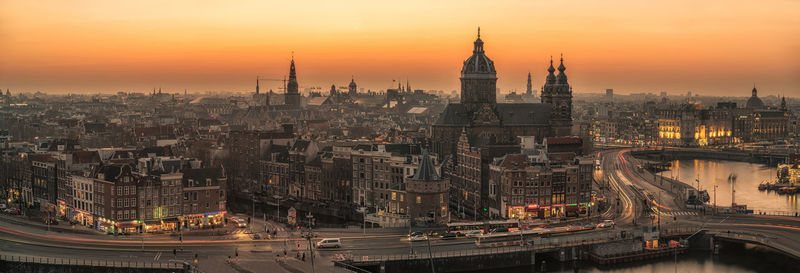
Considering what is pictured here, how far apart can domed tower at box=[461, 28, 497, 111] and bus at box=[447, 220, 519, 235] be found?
103 feet

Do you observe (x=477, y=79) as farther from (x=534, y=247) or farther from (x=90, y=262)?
(x=90, y=262)

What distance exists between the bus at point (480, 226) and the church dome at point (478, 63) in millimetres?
33069

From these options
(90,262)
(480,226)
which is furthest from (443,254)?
(90,262)

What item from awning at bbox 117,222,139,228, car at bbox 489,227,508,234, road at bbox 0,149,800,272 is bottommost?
road at bbox 0,149,800,272

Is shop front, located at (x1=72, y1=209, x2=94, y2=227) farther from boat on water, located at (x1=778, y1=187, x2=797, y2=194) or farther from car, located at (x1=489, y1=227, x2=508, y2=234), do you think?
boat on water, located at (x1=778, y1=187, x2=797, y2=194)

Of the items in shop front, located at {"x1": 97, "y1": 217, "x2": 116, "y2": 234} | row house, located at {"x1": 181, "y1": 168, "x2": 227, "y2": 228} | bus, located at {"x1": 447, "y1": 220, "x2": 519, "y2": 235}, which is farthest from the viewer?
row house, located at {"x1": 181, "y1": 168, "x2": 227, "y2": 228}

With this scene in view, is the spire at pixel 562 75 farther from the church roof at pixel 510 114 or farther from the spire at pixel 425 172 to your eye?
the spire at pixel 425 172

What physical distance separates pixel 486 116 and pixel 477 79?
15.7ft

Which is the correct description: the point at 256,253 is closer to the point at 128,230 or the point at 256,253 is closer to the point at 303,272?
the point at 303,272

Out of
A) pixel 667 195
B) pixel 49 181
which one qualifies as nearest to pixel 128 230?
pixel 49 181

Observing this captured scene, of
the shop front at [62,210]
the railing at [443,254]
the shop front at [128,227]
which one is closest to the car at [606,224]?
the railing at [443,254]

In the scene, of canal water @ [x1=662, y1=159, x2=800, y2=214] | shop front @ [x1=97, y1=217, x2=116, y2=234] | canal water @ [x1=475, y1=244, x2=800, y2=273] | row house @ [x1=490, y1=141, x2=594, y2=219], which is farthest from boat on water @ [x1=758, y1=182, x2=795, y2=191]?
shop front @ [x1=97, y1=217, x2=116, y2=234]

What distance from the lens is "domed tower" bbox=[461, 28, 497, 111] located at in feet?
355

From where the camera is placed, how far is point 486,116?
107 m
